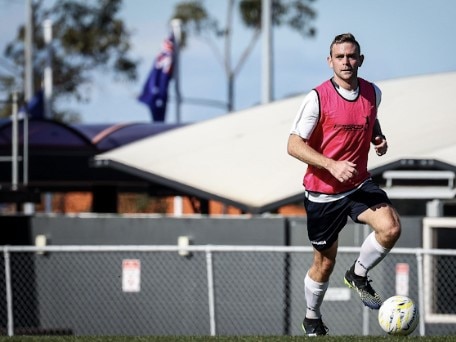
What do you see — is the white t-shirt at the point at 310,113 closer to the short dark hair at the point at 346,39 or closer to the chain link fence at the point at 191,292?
the short dark hair at the point at 346,39

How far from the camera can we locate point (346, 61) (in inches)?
380

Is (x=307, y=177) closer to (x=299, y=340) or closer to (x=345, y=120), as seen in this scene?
(x=345, y=120)

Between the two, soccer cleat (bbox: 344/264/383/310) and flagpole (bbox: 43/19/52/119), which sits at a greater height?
flagpole (bbox: 43/19/52/119)

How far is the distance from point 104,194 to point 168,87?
41.6ft

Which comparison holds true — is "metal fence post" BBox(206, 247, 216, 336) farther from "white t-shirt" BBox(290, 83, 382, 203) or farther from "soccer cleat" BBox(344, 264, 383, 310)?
"white t-shirt" BBox(290, 83, 382, 203)

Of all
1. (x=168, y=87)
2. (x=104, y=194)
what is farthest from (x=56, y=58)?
(x=104, y=194)

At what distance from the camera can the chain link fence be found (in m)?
16.6

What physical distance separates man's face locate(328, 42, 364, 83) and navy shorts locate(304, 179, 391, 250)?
867 mm

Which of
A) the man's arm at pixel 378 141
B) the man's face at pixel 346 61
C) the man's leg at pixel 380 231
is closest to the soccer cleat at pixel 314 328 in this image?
the man's leg at pixel 380 231

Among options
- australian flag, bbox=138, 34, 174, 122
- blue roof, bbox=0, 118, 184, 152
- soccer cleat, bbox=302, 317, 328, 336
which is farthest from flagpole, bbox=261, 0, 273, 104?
soccer cleat, bbox=302, 317, 328, 336

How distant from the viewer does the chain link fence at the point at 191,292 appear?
16562mm

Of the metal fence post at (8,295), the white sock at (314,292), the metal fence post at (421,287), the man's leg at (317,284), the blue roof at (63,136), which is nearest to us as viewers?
the man's leg at (317,284)

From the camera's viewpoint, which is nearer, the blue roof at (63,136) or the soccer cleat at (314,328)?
the soccer cleat at (314,328)

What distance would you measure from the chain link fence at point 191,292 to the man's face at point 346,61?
6.90 m
